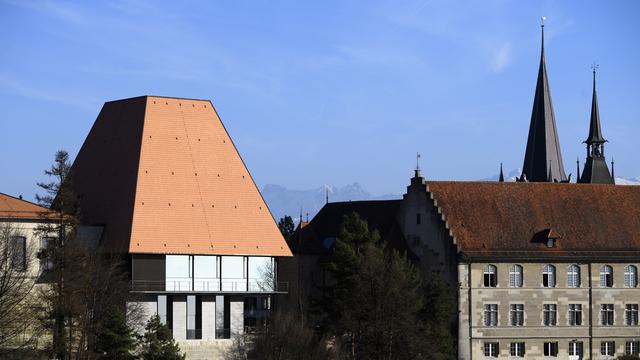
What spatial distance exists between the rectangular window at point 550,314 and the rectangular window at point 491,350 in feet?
13.8

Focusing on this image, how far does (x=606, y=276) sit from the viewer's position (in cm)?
10569

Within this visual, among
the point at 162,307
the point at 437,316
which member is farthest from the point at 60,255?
the point at 437,316

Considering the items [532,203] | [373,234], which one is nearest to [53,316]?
[373,234]

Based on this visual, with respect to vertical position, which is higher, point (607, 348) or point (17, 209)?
point (17, 209)

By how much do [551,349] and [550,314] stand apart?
2.48m

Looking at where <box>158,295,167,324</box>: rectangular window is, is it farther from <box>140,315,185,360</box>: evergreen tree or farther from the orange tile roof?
the orange tile roof

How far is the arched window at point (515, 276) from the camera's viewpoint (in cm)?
10325

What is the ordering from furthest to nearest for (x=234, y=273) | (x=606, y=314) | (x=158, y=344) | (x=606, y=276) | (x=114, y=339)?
(x=606, y=276), (x=606, y=314), (x=234, y=273), (x=158, y=344), (x=114, y=339)

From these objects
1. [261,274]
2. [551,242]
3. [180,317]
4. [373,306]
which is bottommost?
[180,317]

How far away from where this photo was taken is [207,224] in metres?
96.2

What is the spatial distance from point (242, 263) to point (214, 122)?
10689 millimetres

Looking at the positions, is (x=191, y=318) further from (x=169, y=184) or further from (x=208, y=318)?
(x=169, y=184)

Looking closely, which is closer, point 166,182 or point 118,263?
point 118,263

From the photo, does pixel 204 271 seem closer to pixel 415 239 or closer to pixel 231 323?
pixel 231 323
